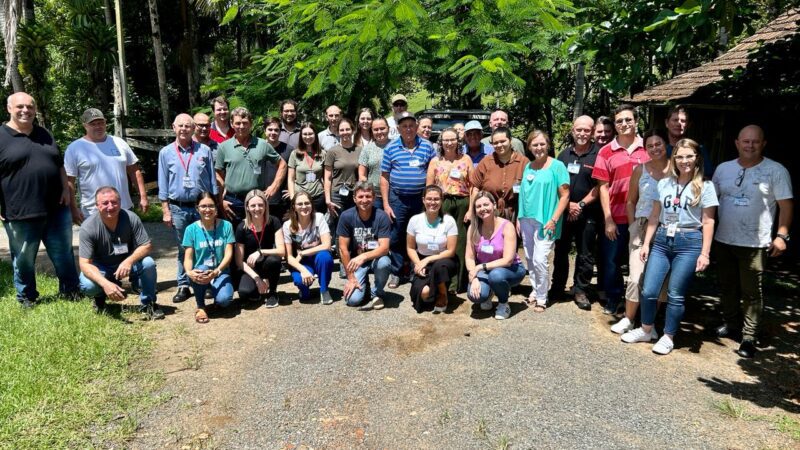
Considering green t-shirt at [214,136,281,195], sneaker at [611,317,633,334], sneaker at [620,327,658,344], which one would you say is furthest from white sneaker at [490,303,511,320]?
green t-shirt at [214,136,281,195]

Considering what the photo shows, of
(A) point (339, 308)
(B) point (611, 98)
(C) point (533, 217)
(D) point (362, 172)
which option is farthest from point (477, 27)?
(B) point (611, 98)

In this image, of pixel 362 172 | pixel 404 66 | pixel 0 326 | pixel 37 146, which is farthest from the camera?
pixel 404 66

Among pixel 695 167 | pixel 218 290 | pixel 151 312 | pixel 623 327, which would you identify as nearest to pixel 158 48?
pixel 151 312

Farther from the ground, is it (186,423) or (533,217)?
(533,217)

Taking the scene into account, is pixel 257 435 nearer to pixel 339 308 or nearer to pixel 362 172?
pixel 339 308

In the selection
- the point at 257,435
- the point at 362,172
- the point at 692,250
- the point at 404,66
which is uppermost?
the point at 404,66

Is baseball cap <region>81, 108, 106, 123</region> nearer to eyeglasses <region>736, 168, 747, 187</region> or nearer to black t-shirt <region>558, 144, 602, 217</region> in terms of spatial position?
black t-shirt <region>558, 144, 602, 217</region>

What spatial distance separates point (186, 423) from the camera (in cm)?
359

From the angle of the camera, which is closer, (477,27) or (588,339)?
(588,339)

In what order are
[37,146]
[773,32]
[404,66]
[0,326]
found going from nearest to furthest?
1. [0,326]
2. [37,146]
3. [404,66]
4. [773,32]

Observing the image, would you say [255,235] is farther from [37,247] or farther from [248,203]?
[37,247]

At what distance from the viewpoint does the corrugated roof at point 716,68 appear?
9.76m

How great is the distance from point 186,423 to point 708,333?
177 inches

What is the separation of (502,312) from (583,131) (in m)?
1.98
